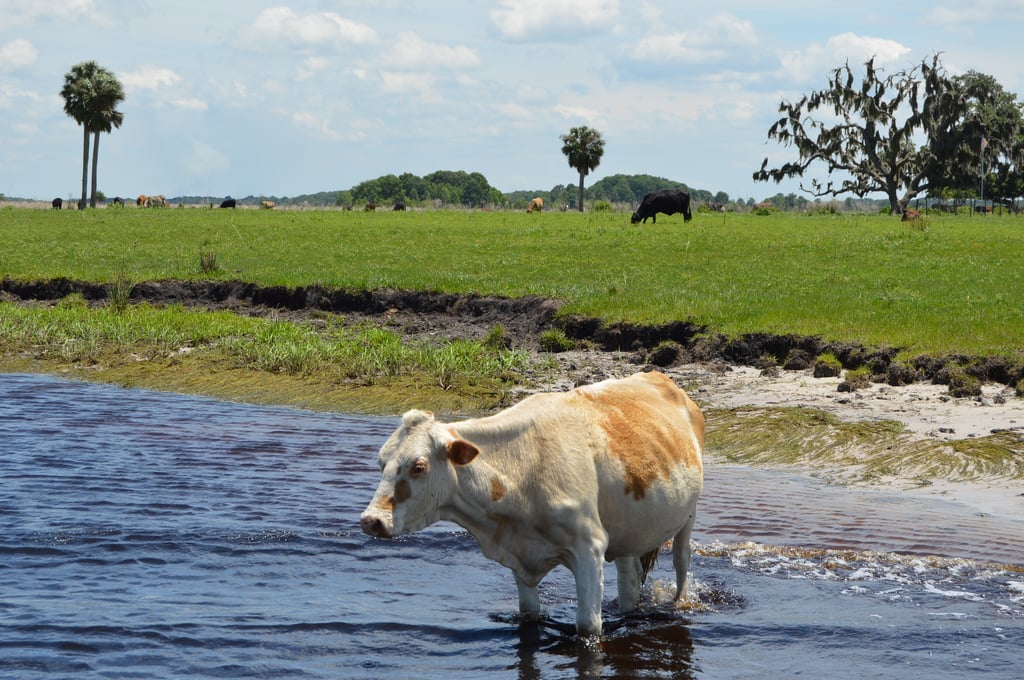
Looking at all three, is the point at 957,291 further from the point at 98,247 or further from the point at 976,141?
the point at 976,141

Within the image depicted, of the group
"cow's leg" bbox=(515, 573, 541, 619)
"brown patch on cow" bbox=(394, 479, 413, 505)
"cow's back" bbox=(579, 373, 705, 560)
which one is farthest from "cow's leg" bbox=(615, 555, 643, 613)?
"brown patch on cow" bbox=(394, 479, 413, 505)

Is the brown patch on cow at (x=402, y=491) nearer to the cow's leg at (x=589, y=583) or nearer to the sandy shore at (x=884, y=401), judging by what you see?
the cow's leg at (x=589, y=583)

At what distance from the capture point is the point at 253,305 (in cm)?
2664

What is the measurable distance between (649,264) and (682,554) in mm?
19493

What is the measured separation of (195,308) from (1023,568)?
783 inches

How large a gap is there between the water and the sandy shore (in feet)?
2.43

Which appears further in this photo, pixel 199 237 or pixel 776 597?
pixel 199 237

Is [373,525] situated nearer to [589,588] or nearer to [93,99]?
[589,588]

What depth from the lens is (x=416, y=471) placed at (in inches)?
295

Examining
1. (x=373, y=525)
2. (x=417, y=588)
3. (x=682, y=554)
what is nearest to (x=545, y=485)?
(x=373, y=525)

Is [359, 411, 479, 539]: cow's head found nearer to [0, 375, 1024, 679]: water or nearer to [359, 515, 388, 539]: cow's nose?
[359, 515, 388, 539]: cow's nose

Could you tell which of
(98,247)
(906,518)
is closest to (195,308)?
(98,247)

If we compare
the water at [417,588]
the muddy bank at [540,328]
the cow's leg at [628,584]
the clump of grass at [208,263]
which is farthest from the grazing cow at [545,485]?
the clump of grass at [208,263]

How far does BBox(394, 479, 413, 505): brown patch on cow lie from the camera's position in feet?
24.3
